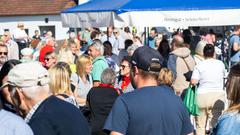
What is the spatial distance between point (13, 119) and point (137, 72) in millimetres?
1420

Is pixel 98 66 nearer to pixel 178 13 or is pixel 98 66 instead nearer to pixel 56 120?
pixel 178 13

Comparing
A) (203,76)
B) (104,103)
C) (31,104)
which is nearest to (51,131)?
(31,104)

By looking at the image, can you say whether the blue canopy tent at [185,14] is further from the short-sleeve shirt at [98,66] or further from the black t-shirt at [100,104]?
the black t-shirt at [100,104]

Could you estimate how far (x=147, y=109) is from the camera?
4.59m

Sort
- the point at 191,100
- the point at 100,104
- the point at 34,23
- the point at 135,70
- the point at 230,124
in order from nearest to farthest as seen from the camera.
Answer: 1. the point at 230,124
2. the point at 135,70
3. the point at 100,104
4. the point at 191,100
5. the point at 34,23

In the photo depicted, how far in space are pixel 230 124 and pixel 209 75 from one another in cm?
584

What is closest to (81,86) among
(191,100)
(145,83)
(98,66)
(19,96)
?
(98,66)

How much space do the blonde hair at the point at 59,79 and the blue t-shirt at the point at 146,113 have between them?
73.7 inches

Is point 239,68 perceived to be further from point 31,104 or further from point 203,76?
point 203,76

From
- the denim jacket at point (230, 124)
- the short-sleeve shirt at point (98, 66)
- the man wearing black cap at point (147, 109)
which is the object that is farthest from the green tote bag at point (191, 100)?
the denim jacket at point (230, 124)

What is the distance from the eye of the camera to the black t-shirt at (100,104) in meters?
7.69

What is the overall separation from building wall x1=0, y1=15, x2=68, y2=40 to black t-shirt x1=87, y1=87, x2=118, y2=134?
140 ft

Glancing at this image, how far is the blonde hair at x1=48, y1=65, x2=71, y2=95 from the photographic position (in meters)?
6.43

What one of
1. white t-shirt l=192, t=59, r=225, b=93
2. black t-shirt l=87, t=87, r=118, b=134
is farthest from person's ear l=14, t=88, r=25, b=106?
white t-shirt l=192, t=59, r=225, b=93
